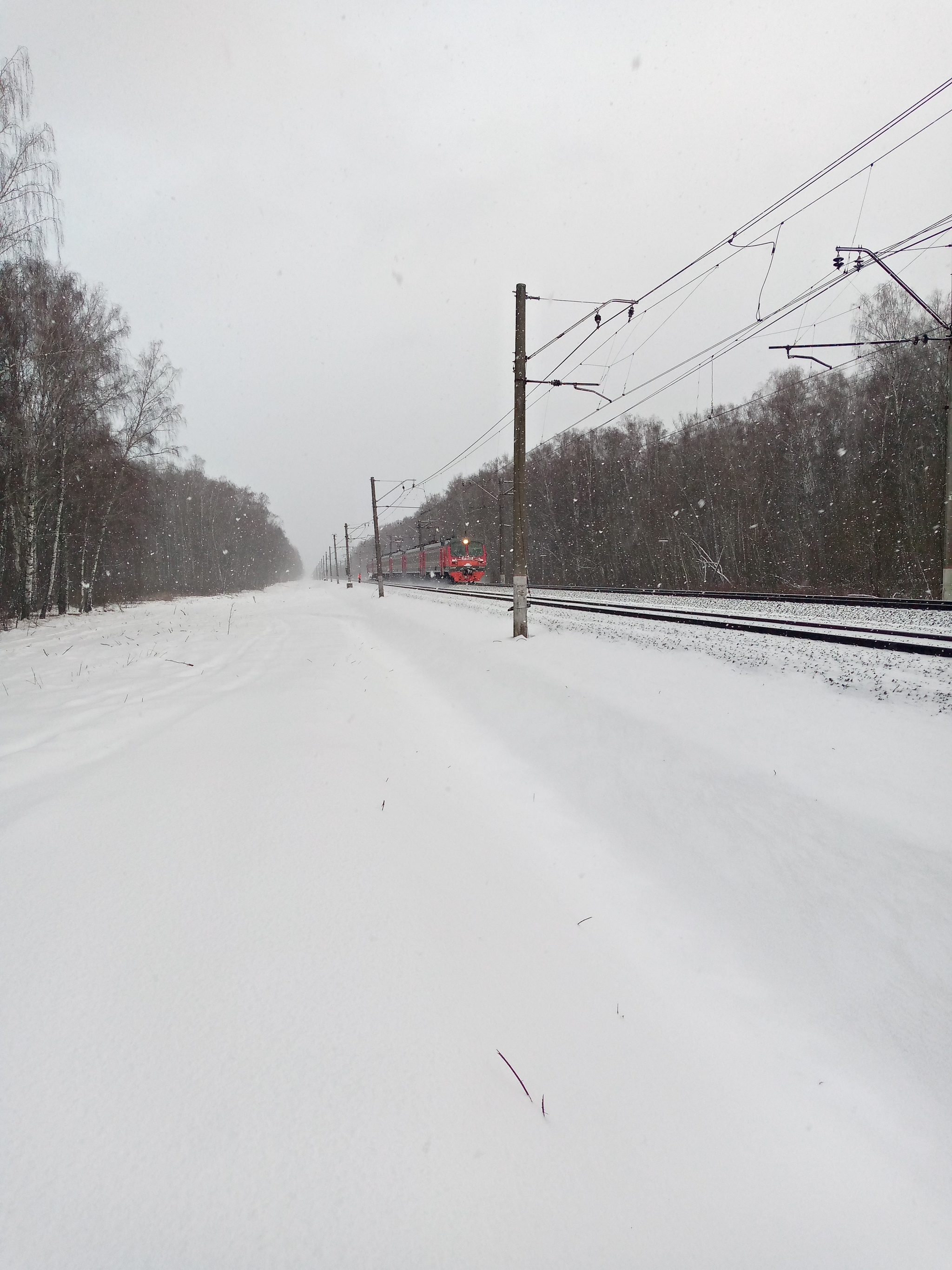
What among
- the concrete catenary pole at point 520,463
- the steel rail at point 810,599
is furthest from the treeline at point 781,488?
the concrete catenary pole at point 520,463

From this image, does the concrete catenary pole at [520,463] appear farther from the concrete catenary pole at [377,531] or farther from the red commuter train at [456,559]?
the red commuter train at [456,559]

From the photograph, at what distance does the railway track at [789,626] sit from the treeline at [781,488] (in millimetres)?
8774

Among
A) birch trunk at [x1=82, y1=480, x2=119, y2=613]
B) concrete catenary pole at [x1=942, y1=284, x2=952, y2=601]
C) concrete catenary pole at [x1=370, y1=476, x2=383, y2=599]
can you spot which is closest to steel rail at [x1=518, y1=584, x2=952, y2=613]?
concrete catenary pole at [x1=942, y1=284, x2=952, y2=601]

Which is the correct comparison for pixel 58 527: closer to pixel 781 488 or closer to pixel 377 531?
pixel 377 531

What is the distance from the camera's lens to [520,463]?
11.0 meters

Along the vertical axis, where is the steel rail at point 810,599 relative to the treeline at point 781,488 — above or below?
below

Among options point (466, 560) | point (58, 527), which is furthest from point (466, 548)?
point (58, 527)

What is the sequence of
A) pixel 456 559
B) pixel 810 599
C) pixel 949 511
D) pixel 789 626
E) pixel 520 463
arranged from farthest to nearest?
pixel 456 559 → pixel 810 599 → pixel 949 511 → pixel 520 463 → pixel 789 626

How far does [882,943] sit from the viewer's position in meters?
2.82

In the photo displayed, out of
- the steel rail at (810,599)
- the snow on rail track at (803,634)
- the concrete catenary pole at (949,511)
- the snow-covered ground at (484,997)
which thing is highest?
the concrete catenary pole at (949,511)

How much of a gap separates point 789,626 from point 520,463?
Result: 575cm

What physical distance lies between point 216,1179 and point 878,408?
31323mm

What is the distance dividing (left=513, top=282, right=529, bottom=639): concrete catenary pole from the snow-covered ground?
5.63 m

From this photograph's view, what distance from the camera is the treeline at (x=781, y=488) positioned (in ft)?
72.9
